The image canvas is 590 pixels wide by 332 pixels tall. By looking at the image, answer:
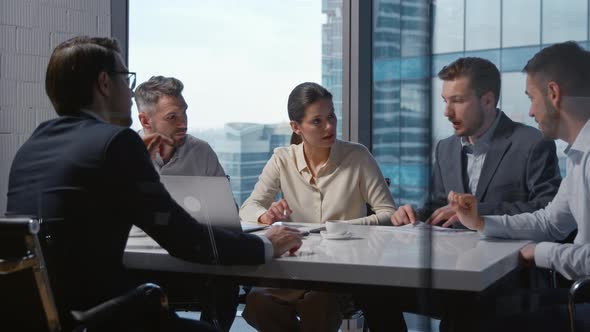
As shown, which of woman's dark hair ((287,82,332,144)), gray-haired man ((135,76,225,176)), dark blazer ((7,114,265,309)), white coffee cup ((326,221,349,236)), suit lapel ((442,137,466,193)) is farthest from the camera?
woman's dark hair ((287,82,332,144))

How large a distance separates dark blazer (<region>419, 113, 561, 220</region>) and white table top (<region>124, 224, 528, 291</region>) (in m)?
0.11

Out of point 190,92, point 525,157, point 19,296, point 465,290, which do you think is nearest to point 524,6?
point 525,157

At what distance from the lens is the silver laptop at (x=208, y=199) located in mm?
2199

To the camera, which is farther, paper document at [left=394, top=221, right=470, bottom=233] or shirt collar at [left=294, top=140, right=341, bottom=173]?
shirt collar at [left=294, top=140, right=341, bottom=173]

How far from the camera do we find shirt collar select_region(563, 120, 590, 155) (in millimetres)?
1915

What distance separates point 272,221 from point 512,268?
1176 mm

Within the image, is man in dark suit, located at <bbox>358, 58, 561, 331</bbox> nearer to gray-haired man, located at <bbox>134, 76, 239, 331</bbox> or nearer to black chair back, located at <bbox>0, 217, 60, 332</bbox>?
gray-haired man, located at <bbox>134, 76, 239, 331</bbox>

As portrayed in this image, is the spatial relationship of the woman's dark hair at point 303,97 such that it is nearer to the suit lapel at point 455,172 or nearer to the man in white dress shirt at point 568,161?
the suit lapel at point 455,172

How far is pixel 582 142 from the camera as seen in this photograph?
1923 millimetres

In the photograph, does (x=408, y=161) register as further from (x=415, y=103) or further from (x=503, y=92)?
(x=503, y=92)

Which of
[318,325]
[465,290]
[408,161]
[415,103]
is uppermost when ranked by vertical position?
Result: [415,103]

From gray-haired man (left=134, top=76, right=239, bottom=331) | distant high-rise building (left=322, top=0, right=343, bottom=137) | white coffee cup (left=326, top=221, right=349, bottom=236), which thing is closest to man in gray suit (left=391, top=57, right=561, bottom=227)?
white coffee cup (left=326, top=221, right=349, bottom=236)

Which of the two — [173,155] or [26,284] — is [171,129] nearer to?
[173,155]

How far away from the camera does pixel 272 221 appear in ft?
9.82
